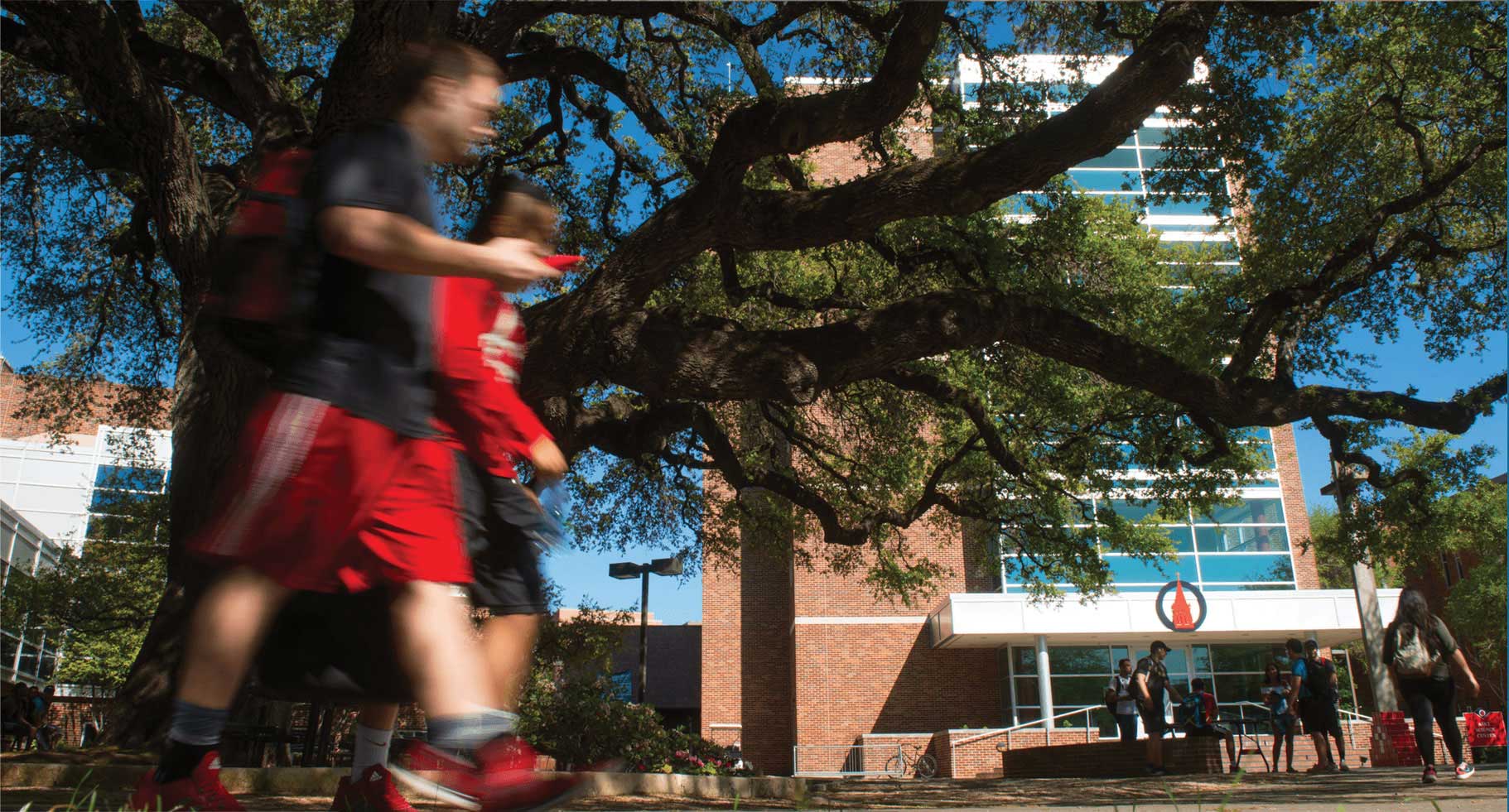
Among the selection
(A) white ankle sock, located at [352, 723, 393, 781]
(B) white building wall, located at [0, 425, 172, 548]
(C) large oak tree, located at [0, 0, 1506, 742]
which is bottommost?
(A) white ankle sock, located at [352, 723, 393, 781]

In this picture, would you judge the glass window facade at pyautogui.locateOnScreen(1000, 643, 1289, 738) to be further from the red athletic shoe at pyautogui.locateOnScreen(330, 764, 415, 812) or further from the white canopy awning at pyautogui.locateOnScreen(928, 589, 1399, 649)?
the red athletic shoe at pyautogui.locateOnScreen(330, 764, 415, 812)

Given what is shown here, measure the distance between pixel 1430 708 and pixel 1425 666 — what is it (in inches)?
20.0

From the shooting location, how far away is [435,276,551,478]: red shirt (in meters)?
2.26

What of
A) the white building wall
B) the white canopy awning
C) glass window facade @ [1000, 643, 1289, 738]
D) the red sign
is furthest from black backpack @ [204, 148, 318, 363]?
the white building wall

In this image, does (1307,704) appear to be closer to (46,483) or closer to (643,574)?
(643,574)

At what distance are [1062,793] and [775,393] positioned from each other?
391 centimetres

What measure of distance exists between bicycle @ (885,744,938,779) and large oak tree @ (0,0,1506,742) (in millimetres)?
13599

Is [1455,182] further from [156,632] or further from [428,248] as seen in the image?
[156,632]

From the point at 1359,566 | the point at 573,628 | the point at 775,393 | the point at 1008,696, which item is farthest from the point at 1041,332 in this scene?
the point at 1008,696

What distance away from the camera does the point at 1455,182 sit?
12180 millimetres

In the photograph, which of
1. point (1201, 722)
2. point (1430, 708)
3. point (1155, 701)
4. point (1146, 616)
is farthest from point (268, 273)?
point (1146, 616)

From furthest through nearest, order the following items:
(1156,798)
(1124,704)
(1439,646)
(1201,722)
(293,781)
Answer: (1124,704) < (1201,722) < (1439,646) < (1156,798) < (293,781)

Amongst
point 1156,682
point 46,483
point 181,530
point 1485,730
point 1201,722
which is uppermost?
point 46,483

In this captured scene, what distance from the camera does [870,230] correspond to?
8.02 m
